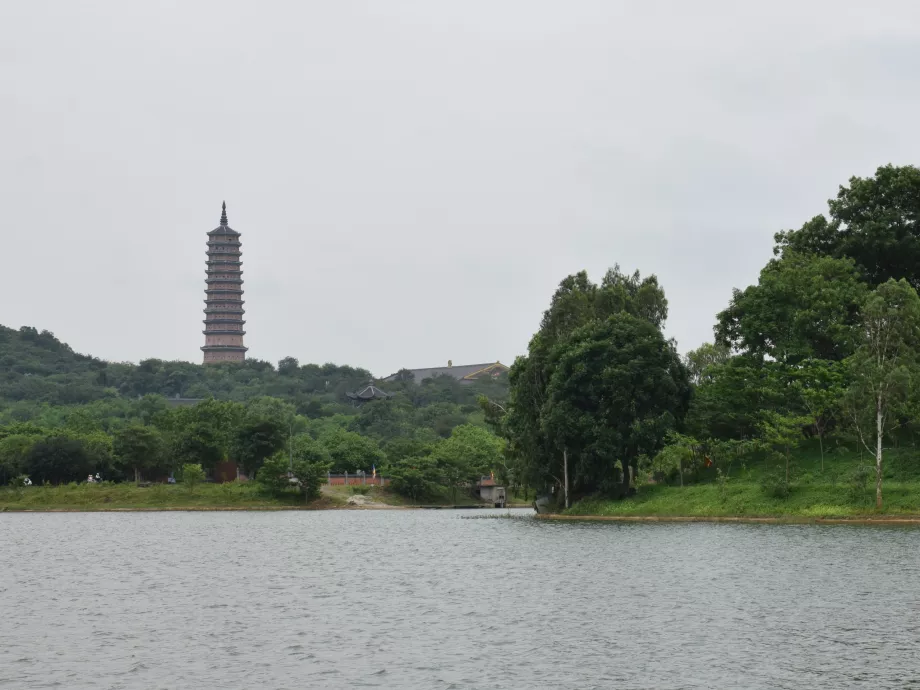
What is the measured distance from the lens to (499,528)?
66.4 metres

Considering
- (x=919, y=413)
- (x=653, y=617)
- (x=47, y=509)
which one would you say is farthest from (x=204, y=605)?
(x=47, y=509)

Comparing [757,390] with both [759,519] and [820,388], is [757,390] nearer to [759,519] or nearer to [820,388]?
[820,388]

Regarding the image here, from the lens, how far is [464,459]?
384 feet

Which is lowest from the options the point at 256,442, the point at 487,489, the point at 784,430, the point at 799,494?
the point at 799,494

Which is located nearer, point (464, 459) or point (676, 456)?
point (676, 456)

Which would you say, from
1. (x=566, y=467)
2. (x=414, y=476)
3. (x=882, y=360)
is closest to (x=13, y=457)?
(x=414, y=476)

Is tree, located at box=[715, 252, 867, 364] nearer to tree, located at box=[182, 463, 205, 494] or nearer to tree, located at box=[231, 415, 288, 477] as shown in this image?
tree, located at box=[231, 415, 288, 477]

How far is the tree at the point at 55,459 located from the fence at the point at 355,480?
2305 centimetres

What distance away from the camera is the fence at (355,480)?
116m

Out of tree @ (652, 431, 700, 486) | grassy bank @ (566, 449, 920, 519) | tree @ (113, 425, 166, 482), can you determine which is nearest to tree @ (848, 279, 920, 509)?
grassy bank @ (566, 449, 920, 519)

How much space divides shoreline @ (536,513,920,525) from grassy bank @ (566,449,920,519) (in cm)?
22

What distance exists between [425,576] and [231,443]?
78999 millimetres

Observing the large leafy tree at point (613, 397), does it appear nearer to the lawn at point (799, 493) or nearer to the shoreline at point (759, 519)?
the lawn at point (799, 493)

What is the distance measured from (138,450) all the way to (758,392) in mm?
67925
